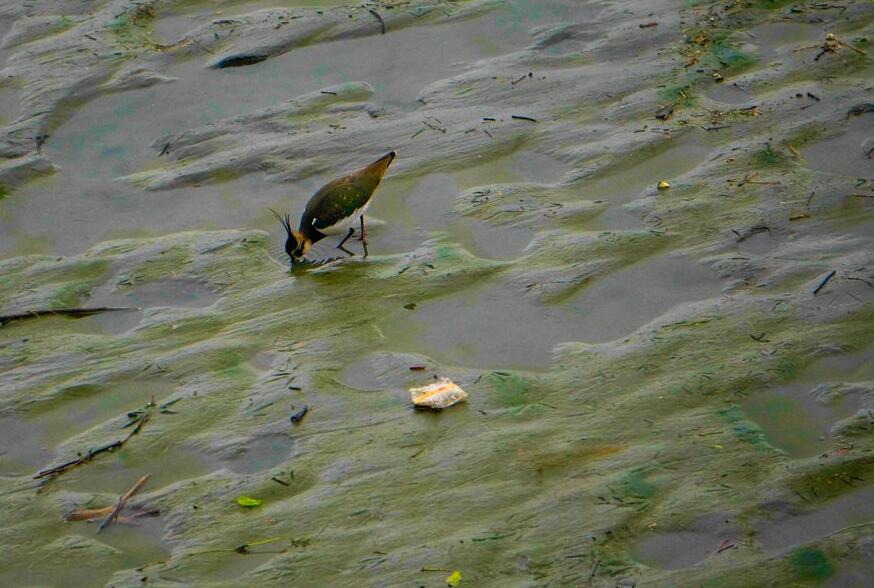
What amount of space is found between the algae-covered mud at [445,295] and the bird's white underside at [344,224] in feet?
0.59

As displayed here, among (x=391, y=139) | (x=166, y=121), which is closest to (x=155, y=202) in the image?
(x=166, y=121)

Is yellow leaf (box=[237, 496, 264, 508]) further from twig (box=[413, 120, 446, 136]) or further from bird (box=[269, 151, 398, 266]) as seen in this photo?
twig (box=[413, 120, 446, 136])

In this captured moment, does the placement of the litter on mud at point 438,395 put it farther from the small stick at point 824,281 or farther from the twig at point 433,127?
the twig at point 433,127

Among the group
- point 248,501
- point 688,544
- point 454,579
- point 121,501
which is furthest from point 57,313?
point 688,544

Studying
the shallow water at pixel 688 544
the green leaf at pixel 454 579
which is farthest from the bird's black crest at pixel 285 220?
the shallow water at pixel 688 544

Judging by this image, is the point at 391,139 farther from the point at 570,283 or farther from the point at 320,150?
the point at 570,283

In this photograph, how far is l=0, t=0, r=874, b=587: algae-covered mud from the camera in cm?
445

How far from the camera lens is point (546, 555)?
167 inches

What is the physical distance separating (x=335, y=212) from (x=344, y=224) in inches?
4.3

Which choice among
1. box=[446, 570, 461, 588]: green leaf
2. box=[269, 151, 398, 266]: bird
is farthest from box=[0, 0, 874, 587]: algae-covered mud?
box=[269, 151, 398, 266]: bird

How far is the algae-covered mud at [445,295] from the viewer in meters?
4.45

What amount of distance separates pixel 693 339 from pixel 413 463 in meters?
1.49

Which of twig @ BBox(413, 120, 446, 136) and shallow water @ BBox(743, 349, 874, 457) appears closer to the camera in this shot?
shallow water @ BBox(743, 349, 874, 457)

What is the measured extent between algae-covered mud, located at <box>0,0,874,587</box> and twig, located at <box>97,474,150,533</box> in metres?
0.03
